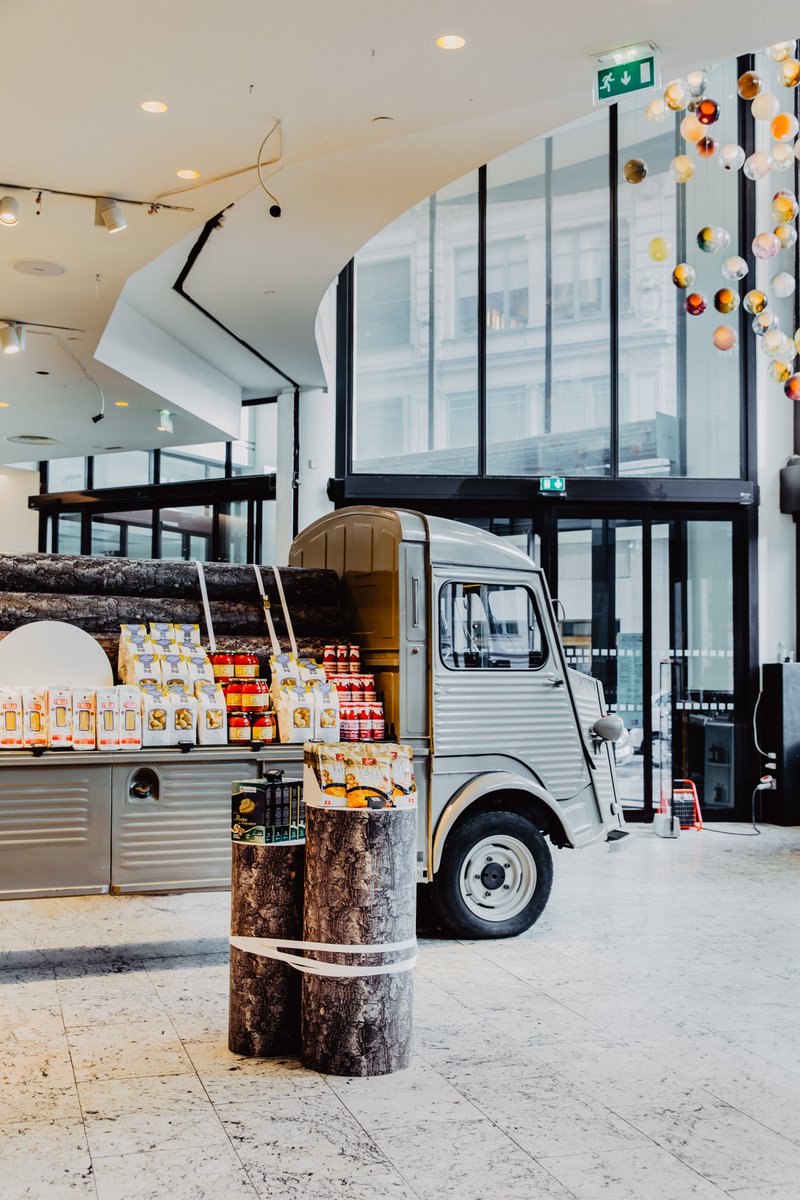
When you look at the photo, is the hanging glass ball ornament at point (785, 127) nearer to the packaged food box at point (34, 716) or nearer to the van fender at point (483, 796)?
the van fender at point (483, 796)

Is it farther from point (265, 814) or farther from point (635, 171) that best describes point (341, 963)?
point (635, 171)

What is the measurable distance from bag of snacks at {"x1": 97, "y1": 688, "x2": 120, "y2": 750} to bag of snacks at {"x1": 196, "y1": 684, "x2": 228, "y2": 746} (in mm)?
414

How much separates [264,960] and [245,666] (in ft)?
6.43

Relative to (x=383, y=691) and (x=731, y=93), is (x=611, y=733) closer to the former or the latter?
(x=383, y=691)

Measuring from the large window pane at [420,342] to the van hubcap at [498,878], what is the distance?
548 centimetres

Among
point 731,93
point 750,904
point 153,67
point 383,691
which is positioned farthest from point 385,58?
point 731,93

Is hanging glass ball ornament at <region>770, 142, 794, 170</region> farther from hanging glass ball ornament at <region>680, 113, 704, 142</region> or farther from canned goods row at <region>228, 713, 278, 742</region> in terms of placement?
canned goods row at <region>228, 713, 278, 742</region>

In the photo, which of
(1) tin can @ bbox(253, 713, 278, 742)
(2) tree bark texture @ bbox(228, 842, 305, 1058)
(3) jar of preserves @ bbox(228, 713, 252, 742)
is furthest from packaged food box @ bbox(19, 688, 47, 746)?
(2) tree bark texture @ bbox(228, 842, 305, 1058)

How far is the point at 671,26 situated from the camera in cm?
482

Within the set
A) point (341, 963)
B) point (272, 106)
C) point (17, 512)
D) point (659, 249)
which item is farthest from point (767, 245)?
point (17, 512)

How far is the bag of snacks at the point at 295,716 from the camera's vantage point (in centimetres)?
543

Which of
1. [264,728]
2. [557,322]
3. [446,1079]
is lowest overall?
[446,1079]

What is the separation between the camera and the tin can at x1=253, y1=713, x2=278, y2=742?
5.41 metres

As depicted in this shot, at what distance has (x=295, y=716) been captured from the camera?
5.45 m
